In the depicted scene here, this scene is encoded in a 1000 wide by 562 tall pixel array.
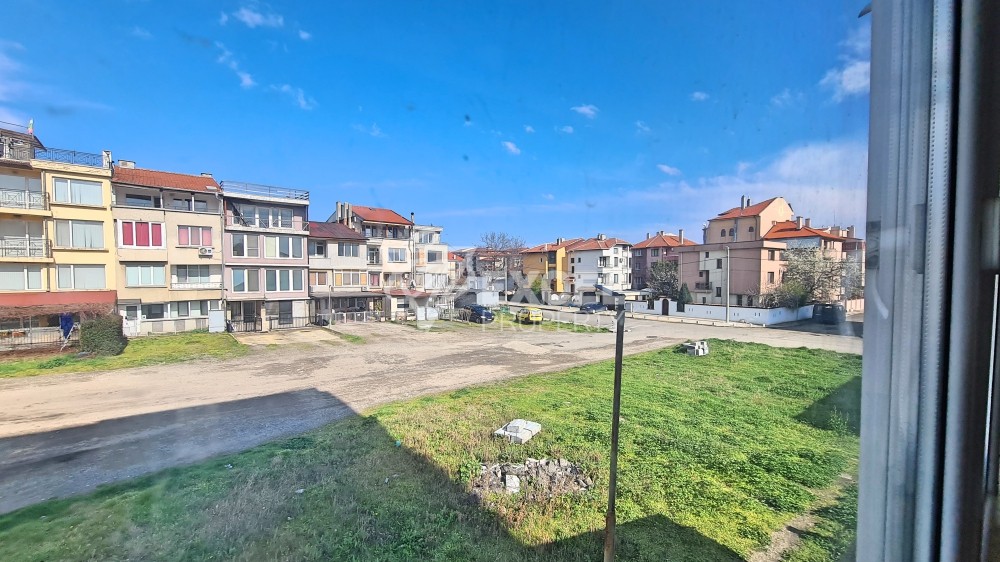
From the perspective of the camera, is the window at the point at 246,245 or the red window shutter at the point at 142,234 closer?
the red window shutter at the point at 142,234

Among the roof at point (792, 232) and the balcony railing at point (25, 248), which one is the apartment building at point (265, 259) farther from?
the roof at point (792, 232)

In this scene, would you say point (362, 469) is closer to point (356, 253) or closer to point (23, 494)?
point (23, 494)

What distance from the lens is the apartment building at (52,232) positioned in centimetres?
898

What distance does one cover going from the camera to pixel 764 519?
7.34 feet

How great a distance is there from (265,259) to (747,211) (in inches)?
576

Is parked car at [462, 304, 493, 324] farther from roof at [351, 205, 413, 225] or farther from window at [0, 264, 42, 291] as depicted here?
window at [0, 264, 42, 291]

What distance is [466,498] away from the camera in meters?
2.67

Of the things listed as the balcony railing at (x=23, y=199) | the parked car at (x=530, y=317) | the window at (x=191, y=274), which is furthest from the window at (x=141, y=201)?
the parked car at (x=530, y=317)

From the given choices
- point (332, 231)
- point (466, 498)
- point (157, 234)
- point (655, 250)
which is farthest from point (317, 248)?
point (655, 250)

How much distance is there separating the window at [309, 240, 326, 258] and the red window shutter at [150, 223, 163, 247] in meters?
4.20

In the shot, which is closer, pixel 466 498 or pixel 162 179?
pixel 466 498

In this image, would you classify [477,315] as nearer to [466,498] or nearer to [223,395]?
[223,395]

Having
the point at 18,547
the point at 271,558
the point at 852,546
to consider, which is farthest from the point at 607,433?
the point at 18,547

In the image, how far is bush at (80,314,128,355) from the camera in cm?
874
